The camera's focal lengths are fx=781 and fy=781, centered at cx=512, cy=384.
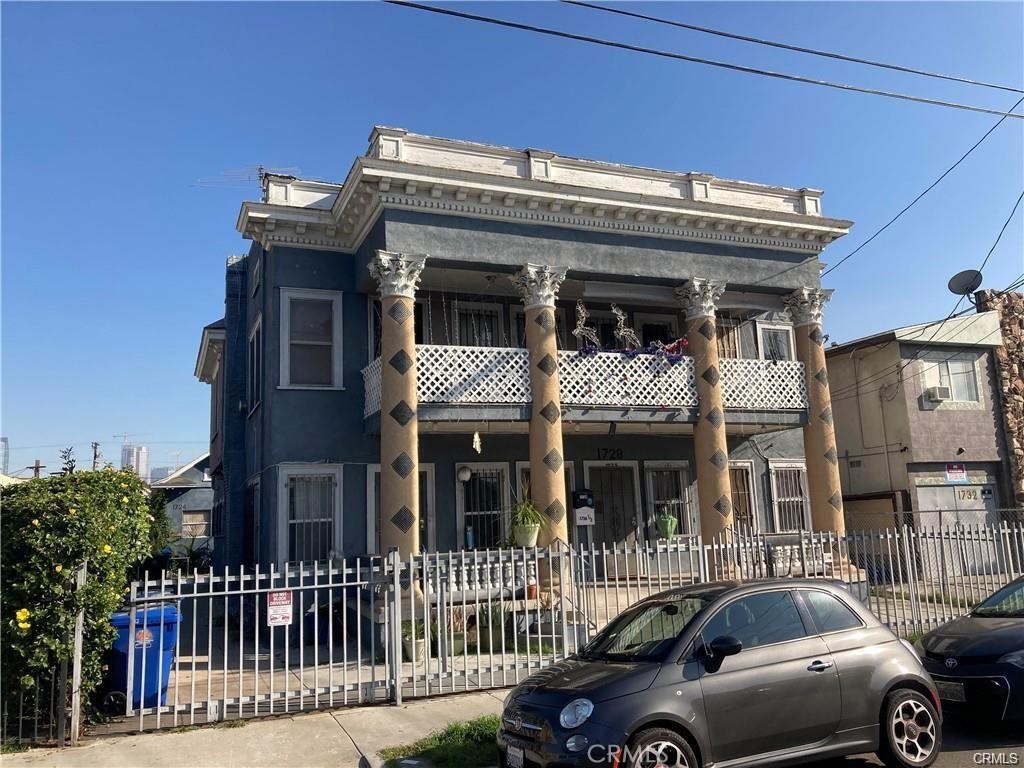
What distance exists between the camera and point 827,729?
19.6 ft

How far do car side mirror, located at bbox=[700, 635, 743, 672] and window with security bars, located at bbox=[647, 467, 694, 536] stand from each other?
1227cm

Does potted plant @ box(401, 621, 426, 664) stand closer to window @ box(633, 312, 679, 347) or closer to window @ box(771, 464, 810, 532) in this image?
window @ box(633, 312, 679, 347)

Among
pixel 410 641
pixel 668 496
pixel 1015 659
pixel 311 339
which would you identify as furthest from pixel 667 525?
pixel 1015 659

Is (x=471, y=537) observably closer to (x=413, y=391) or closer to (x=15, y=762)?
(x=413, y=391)

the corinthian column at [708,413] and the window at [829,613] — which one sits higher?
the corinthian column at [708,413]

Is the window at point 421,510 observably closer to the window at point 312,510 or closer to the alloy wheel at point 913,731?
the window at point 312,510

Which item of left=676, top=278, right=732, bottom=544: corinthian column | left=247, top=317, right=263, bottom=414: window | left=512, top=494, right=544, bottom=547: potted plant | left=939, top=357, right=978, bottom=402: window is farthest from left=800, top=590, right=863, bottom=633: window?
left=939, top=357, right=978, bottom=402: window

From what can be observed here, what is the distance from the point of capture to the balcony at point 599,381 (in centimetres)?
1418

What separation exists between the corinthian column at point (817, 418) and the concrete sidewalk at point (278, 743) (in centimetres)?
1031

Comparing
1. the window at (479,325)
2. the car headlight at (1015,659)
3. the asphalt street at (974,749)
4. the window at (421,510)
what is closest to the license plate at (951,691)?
the asphalt street at (974,749)

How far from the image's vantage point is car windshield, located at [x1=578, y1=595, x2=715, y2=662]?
611 centimetres

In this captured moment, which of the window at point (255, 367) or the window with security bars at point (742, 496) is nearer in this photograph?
the window at point (255, 367)

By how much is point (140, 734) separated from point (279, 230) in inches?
389

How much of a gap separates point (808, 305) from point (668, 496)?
17.4 feet
